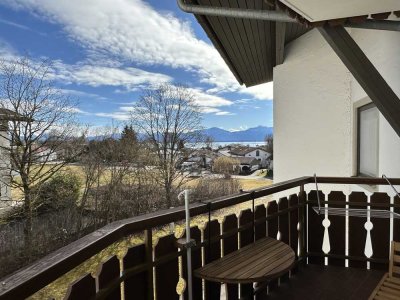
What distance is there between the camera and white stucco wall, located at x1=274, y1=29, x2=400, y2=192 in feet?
17.9

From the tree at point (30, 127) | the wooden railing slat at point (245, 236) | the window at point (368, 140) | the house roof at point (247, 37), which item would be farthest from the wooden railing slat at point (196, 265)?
the tree at point (30, 127)

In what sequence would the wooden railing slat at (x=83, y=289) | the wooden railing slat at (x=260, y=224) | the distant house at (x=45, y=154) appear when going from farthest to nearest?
the distant house at (x=45, y=154) < the wooden railing slat at (x=260, y=224) < the wooden railing slat at (x=83, y=289)

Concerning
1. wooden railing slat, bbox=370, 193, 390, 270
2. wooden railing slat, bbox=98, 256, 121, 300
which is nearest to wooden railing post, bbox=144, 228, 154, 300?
wooden railing slat, bbox=98, 256, 121, 300

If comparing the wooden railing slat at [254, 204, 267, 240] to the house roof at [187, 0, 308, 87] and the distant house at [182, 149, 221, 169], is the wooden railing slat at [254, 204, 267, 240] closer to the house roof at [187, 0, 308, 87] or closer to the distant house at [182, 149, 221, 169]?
the house roof at [187, 0, 308, 87]

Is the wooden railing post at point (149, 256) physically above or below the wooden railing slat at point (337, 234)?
above

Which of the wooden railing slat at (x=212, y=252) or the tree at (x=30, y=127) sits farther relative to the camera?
the tree at (x=30, y=127)

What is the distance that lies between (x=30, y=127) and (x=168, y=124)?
9.32m

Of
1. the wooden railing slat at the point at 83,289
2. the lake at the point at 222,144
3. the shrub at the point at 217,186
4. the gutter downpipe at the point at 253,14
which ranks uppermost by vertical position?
the gutter downpipe at the point at 253,14

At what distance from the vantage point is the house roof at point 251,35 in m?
2.41

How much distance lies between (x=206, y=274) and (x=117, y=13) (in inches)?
907

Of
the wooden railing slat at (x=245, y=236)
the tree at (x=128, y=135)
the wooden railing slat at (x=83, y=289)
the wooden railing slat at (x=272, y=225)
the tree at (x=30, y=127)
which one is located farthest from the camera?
the tree at (x=128, y=135)

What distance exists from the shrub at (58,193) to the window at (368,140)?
37.5 ft

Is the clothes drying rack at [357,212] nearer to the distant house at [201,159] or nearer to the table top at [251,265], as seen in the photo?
the table top at [251,265]

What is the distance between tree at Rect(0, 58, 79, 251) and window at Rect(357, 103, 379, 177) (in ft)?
36.5
